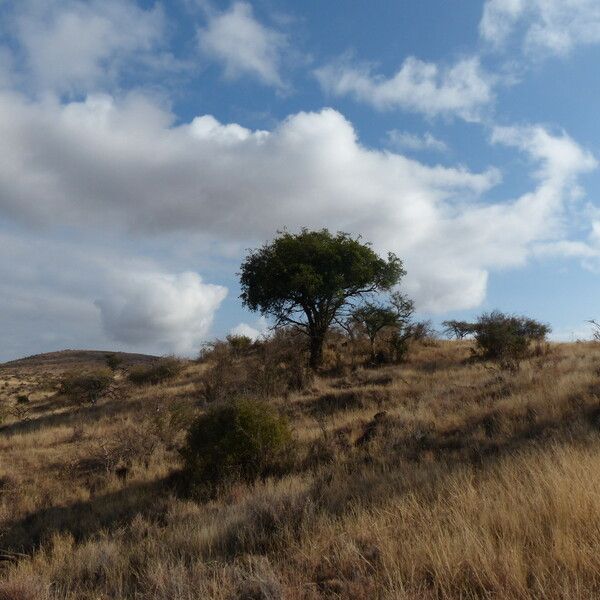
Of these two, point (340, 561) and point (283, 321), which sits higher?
point (283, 321)

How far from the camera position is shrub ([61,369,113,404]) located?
29188 mm

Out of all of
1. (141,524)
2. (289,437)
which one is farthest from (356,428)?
(141,524)

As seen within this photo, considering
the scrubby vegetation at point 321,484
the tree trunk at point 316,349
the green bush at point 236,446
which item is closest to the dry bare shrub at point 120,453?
the scrubby vegetation at point 321,484

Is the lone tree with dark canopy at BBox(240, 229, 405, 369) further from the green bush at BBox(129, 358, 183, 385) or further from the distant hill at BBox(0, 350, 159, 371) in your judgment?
the distant hill at BBox(0, 350, 159, 371)

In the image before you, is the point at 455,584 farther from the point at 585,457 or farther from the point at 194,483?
the point at 194,483

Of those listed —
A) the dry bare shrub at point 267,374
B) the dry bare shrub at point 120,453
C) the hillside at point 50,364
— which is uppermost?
the hillside at point 50,364

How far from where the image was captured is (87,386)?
29.3 m

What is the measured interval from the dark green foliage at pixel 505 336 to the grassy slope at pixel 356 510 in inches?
337

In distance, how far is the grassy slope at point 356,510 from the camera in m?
4.49

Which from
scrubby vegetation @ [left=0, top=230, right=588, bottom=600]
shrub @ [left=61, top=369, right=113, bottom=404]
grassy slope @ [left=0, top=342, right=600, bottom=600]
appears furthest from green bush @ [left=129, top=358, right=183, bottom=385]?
grassy slope @ [left=0, top=342, right=600, bottom=600]

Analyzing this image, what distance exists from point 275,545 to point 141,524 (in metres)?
3.34

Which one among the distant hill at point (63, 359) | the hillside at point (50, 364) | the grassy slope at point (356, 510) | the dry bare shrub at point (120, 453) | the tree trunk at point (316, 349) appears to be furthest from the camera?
the distant hill at point (63, 359)

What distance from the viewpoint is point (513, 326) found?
27359 millimetres

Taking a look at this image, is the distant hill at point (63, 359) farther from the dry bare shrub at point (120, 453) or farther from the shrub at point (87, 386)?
the dry bare shrub at point (120, 453)
